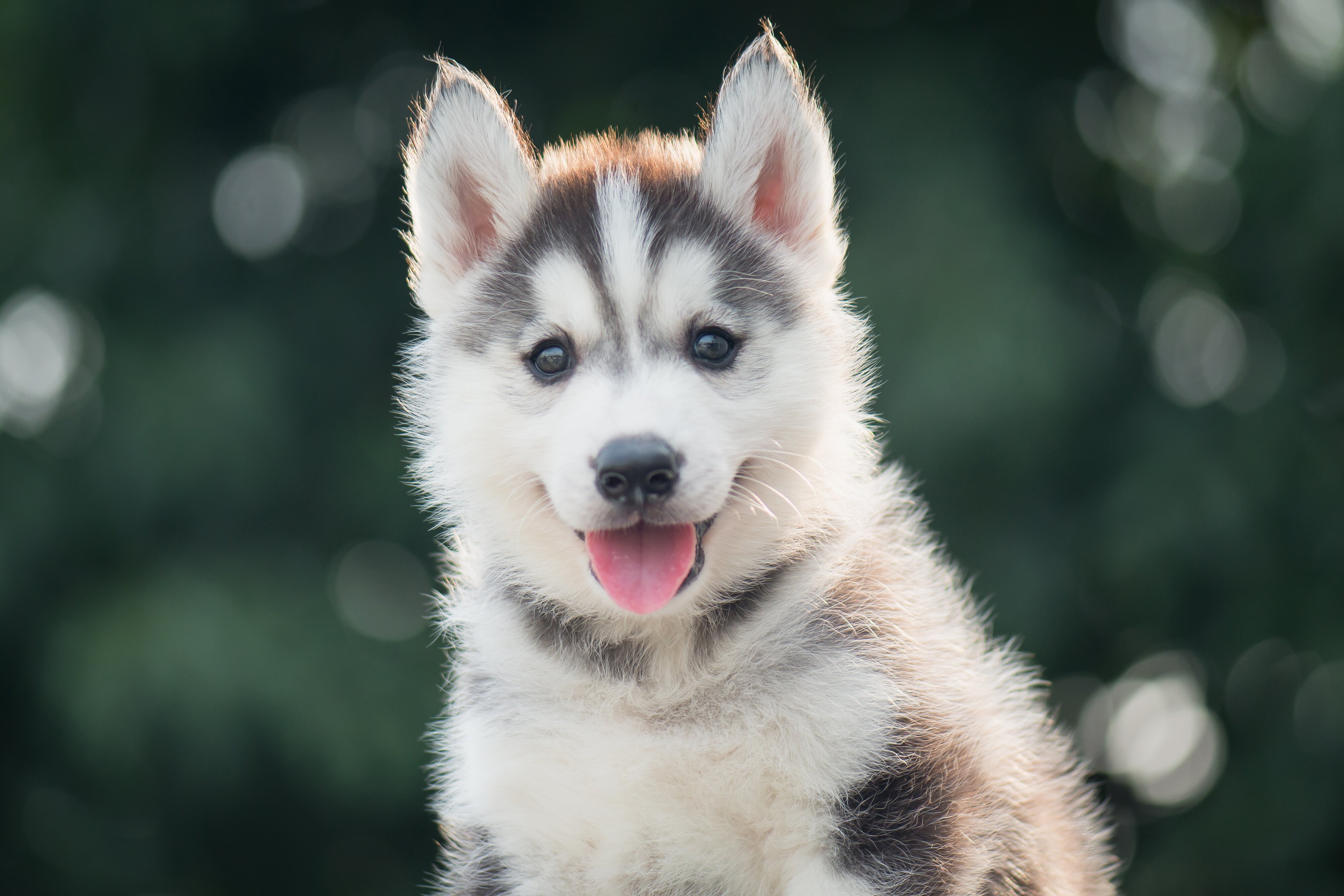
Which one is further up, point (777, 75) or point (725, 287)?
point (777, 75)

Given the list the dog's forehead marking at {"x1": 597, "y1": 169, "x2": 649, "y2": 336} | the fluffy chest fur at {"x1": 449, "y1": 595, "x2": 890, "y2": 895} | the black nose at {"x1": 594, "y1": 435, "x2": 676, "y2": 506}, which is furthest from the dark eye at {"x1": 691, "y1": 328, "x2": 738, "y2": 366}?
the fluffy chest fur at {"x1": 449, "y1": 595, "x2": 890, "y2": 895}

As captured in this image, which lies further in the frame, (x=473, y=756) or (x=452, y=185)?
(x=452, y=185)

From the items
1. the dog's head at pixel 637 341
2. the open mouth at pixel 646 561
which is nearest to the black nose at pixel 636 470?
the dog's head at pixel 637 341

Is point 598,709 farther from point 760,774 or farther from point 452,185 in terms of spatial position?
point 452,185

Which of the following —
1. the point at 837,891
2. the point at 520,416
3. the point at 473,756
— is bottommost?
the point at 473,756

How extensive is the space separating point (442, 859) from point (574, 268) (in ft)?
6.14

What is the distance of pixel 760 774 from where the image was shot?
2.65 meters

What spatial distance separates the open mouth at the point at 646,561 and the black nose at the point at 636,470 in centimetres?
15

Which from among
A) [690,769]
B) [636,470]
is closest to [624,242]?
[636,470]

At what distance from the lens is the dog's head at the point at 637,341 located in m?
2.81

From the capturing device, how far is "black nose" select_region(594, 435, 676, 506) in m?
2.67

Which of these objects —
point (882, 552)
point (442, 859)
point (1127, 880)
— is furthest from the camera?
point (1127, 880)

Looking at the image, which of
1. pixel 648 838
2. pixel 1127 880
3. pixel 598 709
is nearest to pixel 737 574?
pixel 598 709

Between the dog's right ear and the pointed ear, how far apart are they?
558mm
